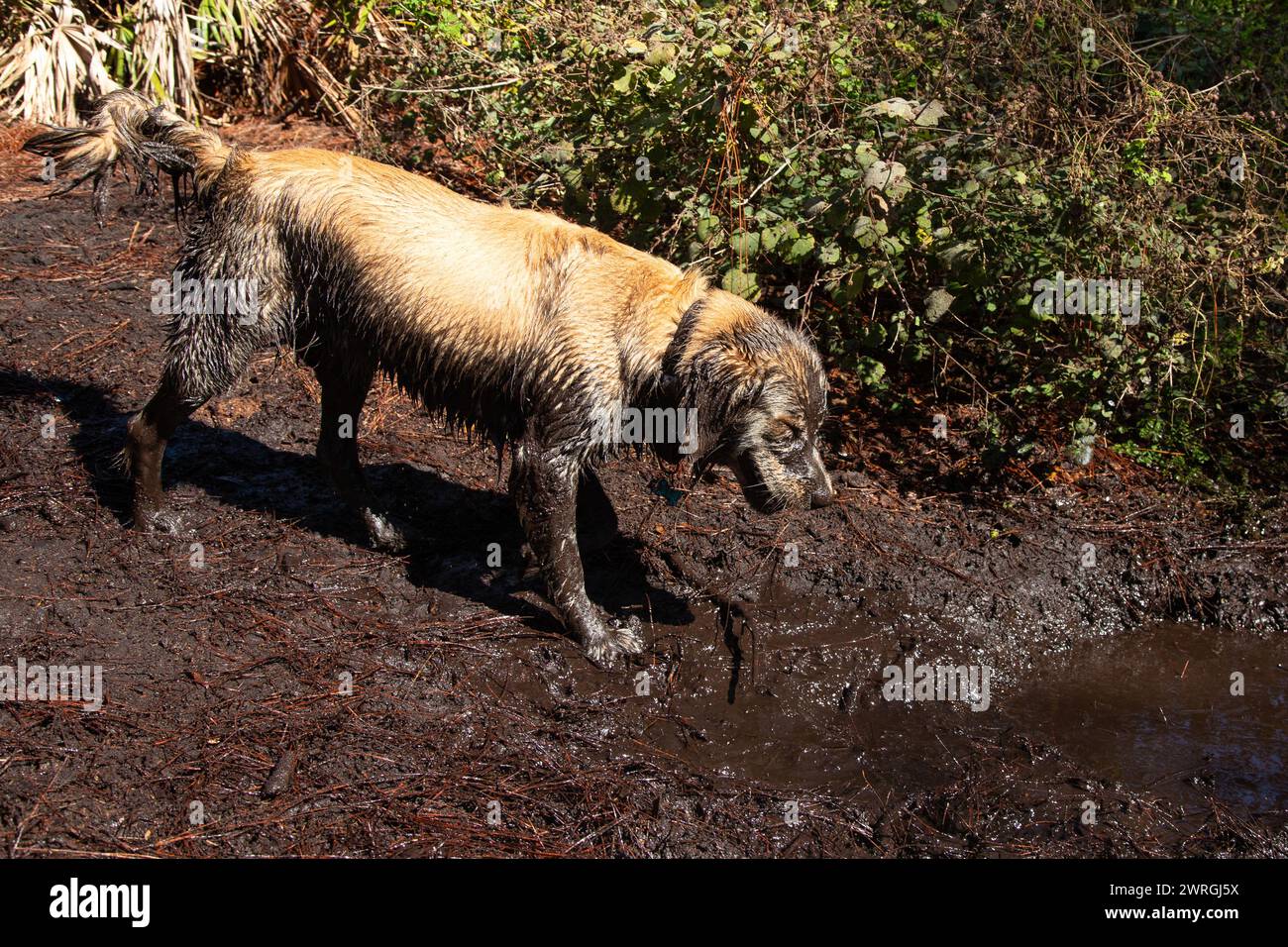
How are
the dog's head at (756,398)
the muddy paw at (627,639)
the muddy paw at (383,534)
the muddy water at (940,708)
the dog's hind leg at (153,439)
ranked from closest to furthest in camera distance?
the dog's head at (756,398) → the muddy water at (940,708) → the muddy paw at (627,639) → the dog's hind leg at (153,439) → the muddy paw at (383,534)

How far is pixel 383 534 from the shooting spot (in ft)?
20.5

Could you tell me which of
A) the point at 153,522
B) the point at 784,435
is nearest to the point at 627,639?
the point at 784,435

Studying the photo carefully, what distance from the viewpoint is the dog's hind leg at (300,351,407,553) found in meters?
6.18

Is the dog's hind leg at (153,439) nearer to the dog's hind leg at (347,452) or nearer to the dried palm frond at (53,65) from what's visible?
the dog's hind leg at (347,452)

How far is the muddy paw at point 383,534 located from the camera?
6.24m

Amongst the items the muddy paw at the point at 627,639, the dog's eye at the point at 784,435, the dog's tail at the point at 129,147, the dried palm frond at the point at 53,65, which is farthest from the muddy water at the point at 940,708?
the dried palm frond at the point at 53,65

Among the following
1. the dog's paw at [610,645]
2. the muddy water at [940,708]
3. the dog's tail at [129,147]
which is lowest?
the muddy water at [940,708]

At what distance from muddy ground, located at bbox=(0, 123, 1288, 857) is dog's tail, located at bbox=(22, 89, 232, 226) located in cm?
176

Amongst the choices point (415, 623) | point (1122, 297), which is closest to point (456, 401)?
point (415, 623)

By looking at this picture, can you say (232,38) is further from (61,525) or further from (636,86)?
(61,525)

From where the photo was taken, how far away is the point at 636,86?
7.16 metres

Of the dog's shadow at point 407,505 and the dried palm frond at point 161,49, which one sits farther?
the dried palm frond at point 161,49

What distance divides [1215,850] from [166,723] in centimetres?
453

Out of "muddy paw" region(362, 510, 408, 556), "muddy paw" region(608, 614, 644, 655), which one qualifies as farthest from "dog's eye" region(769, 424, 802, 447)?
"muddy paw" region(362, 510, 408, 556)
